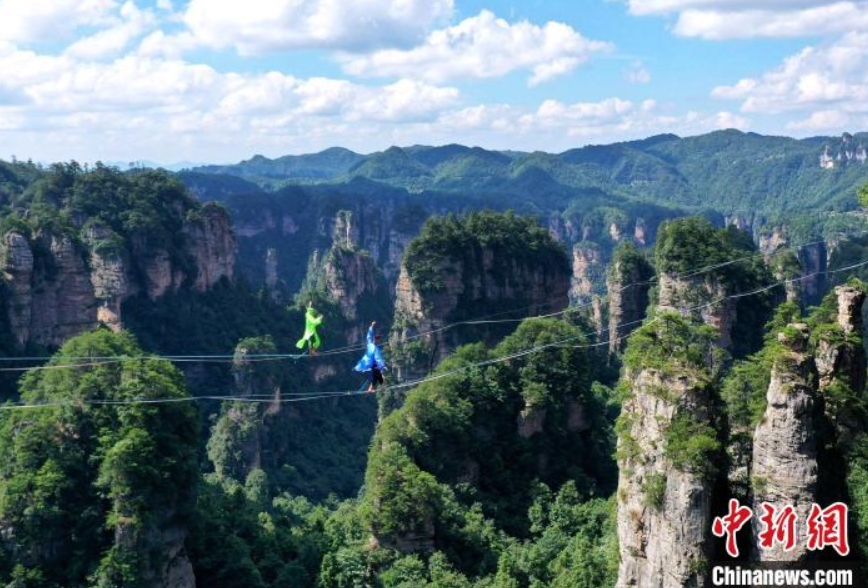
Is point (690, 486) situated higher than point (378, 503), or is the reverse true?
point (690, 486)

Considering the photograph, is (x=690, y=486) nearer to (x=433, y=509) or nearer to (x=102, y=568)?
(x=433, y=509)

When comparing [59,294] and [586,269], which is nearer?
[59,294]

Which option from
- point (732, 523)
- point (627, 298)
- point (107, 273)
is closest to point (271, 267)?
point (107, 273)

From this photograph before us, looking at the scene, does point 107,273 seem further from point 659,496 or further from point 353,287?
point 659,496

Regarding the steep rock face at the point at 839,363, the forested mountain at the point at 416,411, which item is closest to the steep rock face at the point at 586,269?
the forested mountain at the point at 416,411

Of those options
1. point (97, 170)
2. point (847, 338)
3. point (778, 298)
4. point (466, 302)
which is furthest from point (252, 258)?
point (847, 338)

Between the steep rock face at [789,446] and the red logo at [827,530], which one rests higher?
the steep rock face at [789,446]

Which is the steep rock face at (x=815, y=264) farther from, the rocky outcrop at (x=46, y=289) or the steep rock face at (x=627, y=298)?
the rocky outcrop at (x=46, y=289)
